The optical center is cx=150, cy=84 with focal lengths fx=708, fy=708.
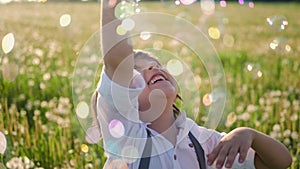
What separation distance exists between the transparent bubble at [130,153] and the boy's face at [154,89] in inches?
5.0

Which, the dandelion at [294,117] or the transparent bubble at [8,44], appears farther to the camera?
the transparent bubble at [8,44]

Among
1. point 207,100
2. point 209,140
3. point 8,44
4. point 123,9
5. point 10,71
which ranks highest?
point 123,9

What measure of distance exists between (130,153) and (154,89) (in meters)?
0.26

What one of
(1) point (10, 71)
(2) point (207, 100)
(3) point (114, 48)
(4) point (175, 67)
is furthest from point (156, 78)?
(1) point (10, 71)

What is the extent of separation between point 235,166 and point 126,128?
0.63 meters

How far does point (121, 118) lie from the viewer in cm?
257

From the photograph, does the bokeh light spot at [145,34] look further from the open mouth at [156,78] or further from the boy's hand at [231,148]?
the boy's hand at [231,148]

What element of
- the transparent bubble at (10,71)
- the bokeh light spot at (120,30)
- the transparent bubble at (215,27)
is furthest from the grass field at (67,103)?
the transparent bubble at (215,27)

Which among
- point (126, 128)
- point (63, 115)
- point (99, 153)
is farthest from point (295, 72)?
point (126, 128)

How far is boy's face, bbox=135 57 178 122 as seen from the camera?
267 cm

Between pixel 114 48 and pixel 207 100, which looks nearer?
pixel 114 48

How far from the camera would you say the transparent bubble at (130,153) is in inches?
103

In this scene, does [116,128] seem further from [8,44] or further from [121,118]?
[8,44]

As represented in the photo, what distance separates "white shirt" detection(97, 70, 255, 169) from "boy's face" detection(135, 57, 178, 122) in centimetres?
7
